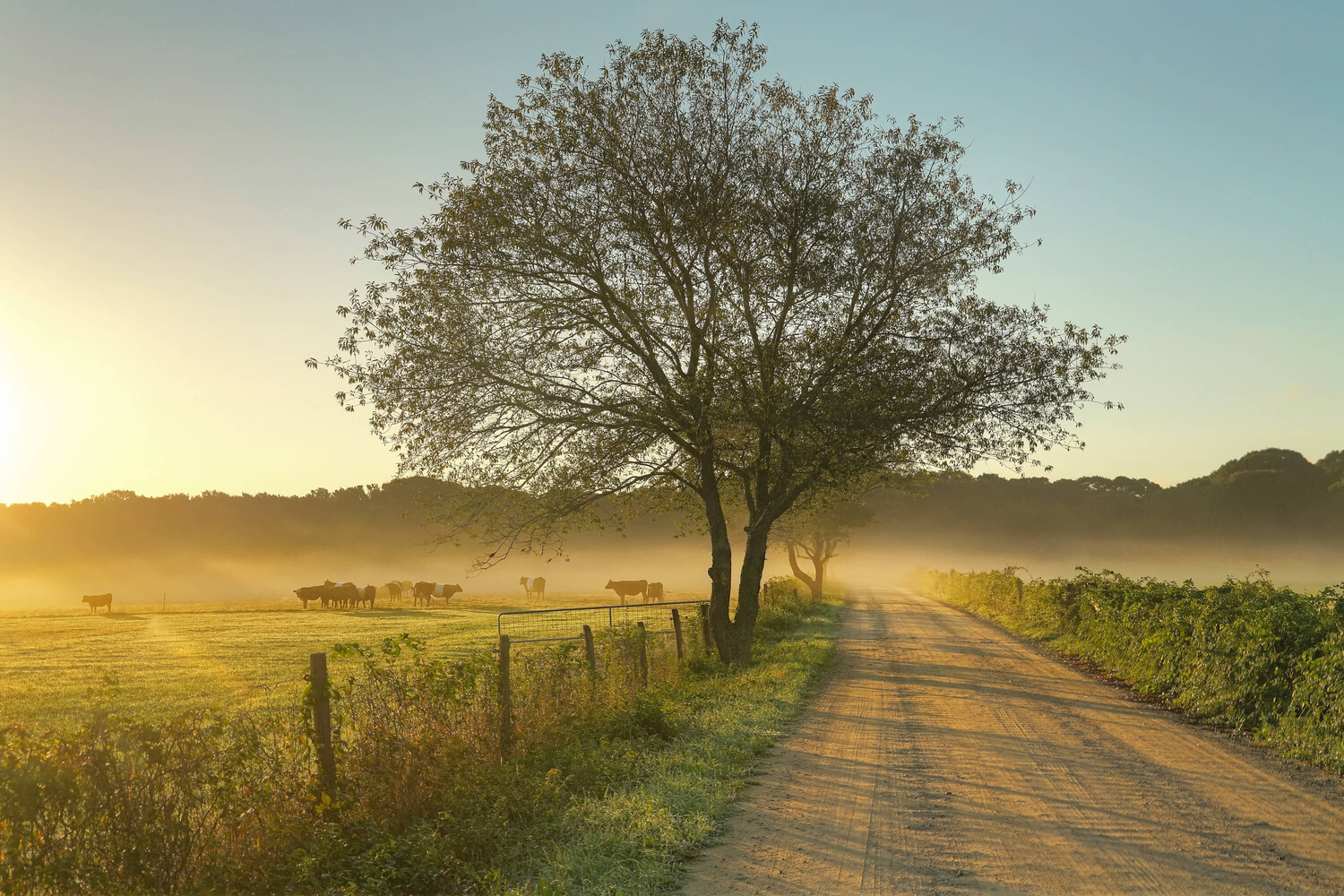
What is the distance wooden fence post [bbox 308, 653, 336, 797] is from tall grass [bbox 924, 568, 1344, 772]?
10.9m

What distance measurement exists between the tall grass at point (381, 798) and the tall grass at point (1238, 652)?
6.96m

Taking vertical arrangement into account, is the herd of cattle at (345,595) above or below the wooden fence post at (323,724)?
below

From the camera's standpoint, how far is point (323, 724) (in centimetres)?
729

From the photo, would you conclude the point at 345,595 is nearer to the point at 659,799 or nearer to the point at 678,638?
the point at 678,638

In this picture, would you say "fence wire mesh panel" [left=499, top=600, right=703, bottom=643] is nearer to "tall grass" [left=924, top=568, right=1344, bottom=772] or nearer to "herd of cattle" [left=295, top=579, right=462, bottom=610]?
"tall grass" [left=924, top=568, right=1344, bottom=772]

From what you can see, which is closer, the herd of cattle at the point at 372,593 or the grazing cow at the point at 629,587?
the herd of cattle at the point at 372,593

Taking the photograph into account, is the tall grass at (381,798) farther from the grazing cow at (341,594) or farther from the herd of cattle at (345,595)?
the grazing cow at (341,594)

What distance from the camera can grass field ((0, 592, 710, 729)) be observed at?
669 inches

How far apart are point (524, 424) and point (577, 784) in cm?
1059

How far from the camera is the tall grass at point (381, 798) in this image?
5566mm

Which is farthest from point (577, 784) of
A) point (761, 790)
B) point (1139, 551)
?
point (1139, 551)

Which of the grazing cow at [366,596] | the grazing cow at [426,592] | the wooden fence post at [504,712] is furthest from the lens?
the grazing cow at [426,592]

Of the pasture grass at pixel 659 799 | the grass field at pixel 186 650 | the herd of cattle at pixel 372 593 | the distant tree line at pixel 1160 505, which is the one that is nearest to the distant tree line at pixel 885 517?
the distant tree line at pixel 1160 505

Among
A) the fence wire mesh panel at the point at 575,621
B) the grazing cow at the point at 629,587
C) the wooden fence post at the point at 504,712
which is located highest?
the wooden fence post at the point at 504,712
